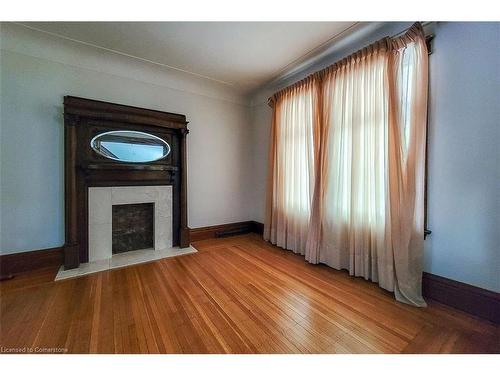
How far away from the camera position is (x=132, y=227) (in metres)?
2.70

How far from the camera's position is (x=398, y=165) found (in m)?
1.69

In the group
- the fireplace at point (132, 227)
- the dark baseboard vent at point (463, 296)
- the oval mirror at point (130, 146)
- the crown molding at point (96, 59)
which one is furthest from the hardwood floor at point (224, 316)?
the crown molding at point (96, 59)

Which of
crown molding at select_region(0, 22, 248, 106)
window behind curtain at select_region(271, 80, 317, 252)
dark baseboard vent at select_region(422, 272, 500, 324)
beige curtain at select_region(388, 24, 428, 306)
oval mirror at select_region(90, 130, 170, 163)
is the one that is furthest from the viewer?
window behind curtain at select_region(271, 80, 317, 252)

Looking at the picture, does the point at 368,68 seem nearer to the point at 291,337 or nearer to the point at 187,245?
the point at 291,337

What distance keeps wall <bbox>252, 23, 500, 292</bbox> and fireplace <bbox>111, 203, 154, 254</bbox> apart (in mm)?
3187

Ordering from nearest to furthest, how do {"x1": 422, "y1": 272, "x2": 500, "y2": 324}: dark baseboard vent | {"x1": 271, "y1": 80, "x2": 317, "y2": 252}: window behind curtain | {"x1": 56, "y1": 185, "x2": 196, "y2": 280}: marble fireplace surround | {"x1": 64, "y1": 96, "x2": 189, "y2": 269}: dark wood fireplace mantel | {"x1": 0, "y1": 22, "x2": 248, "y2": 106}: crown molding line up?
1. {"x1": 422, "y1": 272, "x2": 500, "y2": 324}: dark baseboard vent
2. {"x1": 0, "y1": 22, "x2": 248, "y2": 106}: crown molding
3. {"x1": 64, "y1": 96, "x2": 189, "y2": 269}: dark wood fireplace mantel
4. {"x1": 56, "y1": 185, "x2": 196, "y2": 280}: marble fireplace surround
5. {"x1": 271, "y1": 80, "x2": 317, "y2": 252}: window behind curtain

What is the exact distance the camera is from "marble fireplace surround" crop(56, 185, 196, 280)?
7.58ft

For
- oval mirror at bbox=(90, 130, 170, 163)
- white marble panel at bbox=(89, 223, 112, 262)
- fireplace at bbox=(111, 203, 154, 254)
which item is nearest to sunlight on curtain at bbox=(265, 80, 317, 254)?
oval mirror at bbox=(90, 130, 170, 163)

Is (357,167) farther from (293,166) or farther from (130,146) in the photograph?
(130,146)

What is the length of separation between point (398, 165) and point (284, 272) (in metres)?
1.52

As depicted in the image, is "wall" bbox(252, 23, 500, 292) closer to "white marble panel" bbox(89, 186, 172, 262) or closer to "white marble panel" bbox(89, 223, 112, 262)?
"white marble panel" bbox(89, 186, 172, 262)

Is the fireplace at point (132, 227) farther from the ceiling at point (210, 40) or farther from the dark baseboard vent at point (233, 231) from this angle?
the ceiling at point (210, 40)

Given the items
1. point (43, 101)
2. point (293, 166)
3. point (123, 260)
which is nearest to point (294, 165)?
point (293, 166)

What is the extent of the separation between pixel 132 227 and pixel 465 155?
11.7ft
